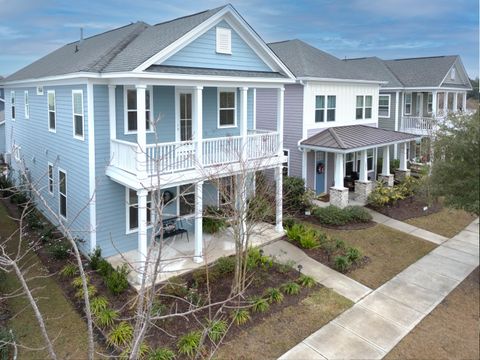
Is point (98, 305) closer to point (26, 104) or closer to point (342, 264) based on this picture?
point (342, 264)

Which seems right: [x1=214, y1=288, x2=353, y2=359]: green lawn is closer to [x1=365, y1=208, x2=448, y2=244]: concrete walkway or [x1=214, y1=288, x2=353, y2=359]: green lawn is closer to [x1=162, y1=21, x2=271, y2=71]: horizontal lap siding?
[x1=365, y1=208, x2=448, y2=244]: concrete walkway

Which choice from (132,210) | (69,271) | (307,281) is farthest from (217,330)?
(132,210)

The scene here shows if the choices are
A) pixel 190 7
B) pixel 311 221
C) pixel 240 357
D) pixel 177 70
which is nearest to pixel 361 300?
pixel 240 357

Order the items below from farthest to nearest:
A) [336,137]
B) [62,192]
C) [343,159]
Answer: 1. [343,159]
2. [336,137]
3. [62,192]

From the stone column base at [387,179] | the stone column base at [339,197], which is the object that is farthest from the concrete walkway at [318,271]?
the stone column base at [387,179]

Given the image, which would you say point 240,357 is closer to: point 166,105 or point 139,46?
point 166,105

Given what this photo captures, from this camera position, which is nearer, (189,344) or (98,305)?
(189,344)

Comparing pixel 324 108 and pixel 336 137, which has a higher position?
pixel 324 108
